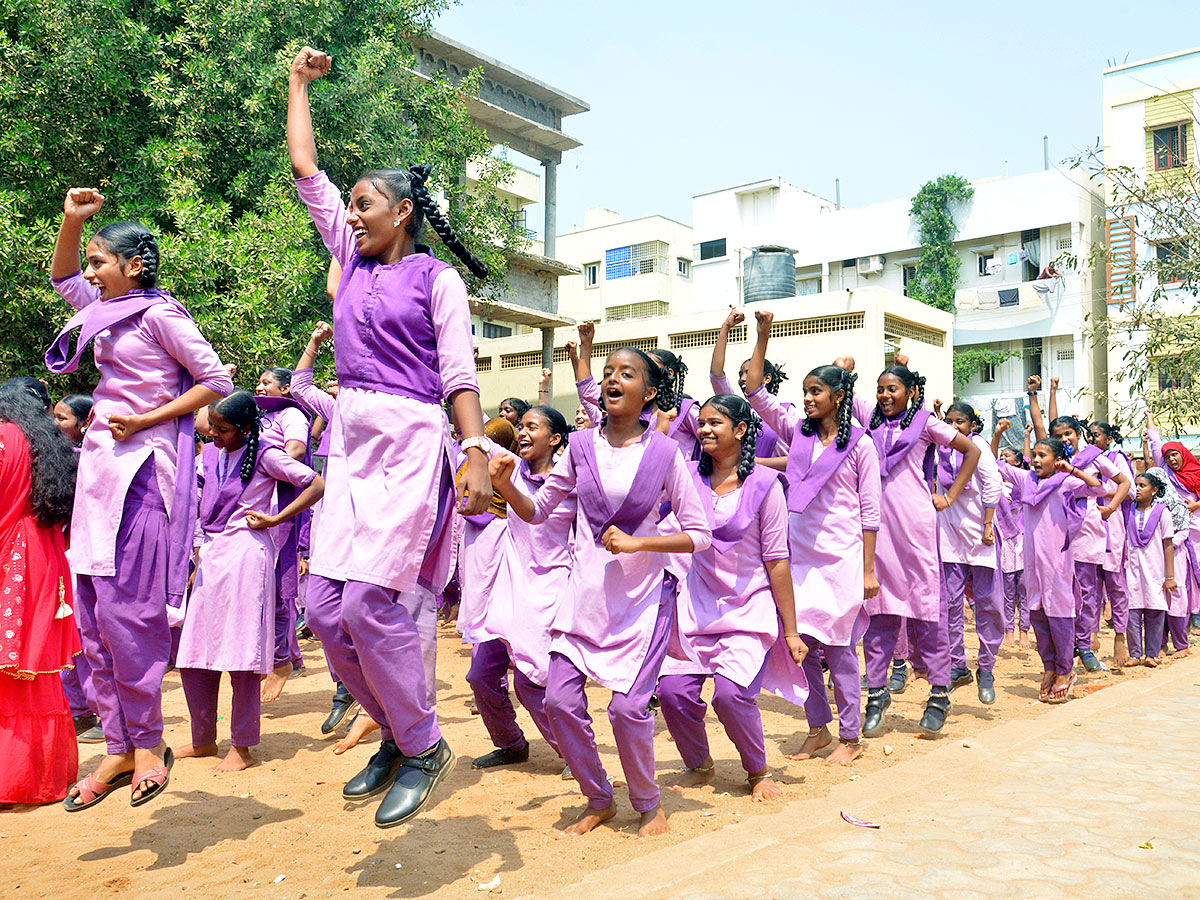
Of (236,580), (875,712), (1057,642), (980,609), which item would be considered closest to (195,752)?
(236,580)

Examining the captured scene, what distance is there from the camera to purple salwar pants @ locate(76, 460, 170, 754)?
4023 mm

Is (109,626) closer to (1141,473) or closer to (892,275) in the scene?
(1141,473)

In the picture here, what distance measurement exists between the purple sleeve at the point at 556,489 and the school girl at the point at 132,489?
4.67 feet

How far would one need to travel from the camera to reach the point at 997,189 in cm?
3578

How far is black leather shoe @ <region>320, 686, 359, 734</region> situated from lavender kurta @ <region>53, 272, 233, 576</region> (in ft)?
10.0

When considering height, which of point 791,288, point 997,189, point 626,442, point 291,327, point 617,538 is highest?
point 997,189

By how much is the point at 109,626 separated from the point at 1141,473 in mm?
11203

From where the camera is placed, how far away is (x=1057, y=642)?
863 cm

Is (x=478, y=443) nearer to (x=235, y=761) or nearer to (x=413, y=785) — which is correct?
(x=413, y=785)

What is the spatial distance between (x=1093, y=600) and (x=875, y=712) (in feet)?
14.9

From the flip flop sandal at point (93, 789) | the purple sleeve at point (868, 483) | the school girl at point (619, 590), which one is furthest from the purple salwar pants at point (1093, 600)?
the flip flop sandal at point (93, 789)

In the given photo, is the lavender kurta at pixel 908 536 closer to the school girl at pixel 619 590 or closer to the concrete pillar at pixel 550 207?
the school girl at pixel 619 590

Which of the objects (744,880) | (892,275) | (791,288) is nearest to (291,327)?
(744,880)

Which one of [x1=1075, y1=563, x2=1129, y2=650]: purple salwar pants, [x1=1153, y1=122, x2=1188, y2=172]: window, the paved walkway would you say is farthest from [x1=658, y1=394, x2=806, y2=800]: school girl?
[x1=1153, y1=122, x2=1188, y2=172]: window
